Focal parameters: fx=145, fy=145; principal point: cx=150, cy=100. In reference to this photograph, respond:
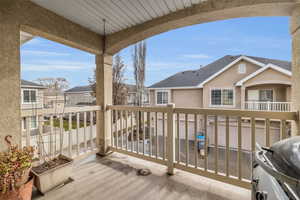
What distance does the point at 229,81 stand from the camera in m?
7.29

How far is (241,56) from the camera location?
281 inches

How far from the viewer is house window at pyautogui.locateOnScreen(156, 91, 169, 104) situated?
848 centimetres

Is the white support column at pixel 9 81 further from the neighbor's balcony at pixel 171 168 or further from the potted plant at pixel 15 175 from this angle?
the potted plant at pixel 15 175

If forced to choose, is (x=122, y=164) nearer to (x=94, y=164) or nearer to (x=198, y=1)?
(x=94, y=164)

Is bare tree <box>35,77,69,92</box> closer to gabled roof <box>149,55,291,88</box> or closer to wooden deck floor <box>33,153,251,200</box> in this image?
wooden deck floor <box>33,153,251,200</box>

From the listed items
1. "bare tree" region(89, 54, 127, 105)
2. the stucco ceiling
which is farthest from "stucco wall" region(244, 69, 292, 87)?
the stucco ceiling

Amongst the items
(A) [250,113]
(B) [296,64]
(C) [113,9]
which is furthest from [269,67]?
(C) [113,9]

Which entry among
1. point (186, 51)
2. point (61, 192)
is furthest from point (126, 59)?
point (186, 51)

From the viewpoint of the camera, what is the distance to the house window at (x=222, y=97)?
23.7 feet

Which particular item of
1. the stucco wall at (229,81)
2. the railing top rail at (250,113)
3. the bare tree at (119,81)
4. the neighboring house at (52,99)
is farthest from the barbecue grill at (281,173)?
the stucco wall at (229,81)

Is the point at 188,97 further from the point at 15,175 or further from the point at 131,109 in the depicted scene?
the point at 15,175

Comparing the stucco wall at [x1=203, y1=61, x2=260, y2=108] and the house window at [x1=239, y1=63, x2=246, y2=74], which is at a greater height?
the house window at [x1=239, y1=63, x2=246, y2=74]

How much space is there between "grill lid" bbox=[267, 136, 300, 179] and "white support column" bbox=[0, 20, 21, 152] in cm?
239

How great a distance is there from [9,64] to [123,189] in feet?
6.49
